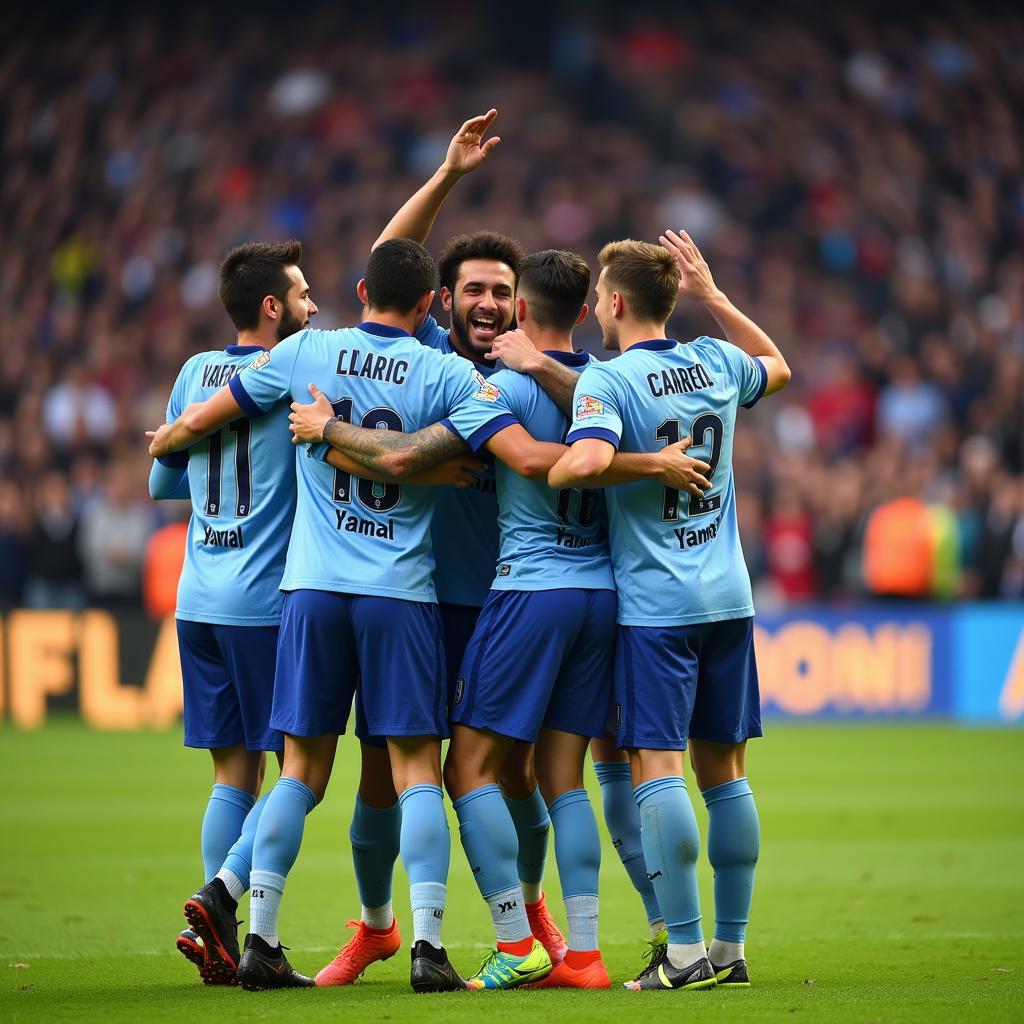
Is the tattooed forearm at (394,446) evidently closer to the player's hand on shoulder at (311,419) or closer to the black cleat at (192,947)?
the player's hand on shoulder at (311,419)

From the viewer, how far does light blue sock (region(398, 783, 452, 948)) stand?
5.35 meters

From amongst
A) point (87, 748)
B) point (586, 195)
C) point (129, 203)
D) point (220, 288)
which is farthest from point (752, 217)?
point (220, 288)

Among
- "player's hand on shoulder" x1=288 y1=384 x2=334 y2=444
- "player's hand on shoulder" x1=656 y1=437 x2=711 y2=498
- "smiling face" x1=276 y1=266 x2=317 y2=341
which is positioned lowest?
"player's hand on shoulder" x1=656 y1=437 x2=711 y2=498

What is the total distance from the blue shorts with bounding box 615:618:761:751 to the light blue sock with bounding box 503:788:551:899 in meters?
0.62

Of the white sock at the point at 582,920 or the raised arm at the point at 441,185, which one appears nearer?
the white sock at the point at 582,920

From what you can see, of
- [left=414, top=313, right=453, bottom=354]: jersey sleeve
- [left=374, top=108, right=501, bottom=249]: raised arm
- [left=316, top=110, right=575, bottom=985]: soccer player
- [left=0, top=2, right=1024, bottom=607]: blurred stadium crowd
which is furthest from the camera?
[left=0, top=2, right=1024, bottom=607]: blurred stadium crowd

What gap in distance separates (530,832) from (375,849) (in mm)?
554

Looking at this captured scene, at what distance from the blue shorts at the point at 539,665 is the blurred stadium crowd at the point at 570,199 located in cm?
1185

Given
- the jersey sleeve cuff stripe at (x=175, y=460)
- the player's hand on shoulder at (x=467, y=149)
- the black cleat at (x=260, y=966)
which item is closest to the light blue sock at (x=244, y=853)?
the black cleat at (x=260, y=966)

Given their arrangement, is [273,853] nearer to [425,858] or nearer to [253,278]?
[425,858]

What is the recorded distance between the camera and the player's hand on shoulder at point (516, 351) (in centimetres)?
565

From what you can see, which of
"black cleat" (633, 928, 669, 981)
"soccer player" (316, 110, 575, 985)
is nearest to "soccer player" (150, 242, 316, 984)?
"soccer player" (316, 110, 575, 985)

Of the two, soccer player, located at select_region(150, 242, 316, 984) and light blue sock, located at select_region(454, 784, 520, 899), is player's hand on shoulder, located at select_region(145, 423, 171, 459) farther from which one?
light blue sock, located at select_region(454, 784, 520, 899)

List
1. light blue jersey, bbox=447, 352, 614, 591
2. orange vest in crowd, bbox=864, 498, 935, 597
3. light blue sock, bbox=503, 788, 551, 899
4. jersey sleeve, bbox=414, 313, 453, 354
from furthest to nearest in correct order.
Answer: orange vest in crowd, bbox=864, 498, 935, 597
jersey sleeve, bbox=414, 313, 453, 354
light blue sock, bbox=503, 788, 551, 899
light blue jersey, bbox=447, 352, 614, 591
